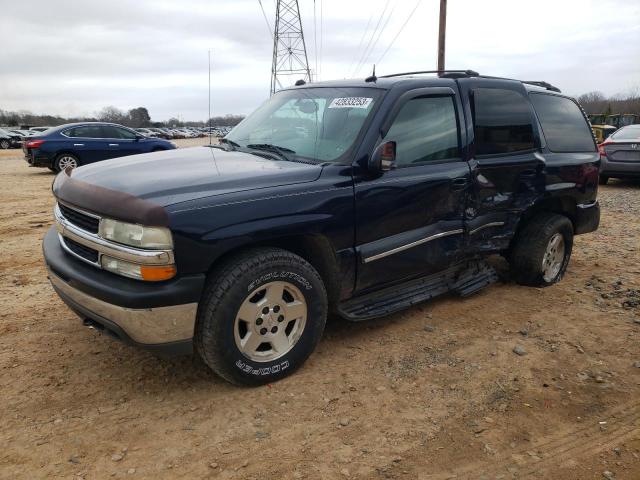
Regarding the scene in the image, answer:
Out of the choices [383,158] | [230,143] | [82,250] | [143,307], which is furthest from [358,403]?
[230,143]

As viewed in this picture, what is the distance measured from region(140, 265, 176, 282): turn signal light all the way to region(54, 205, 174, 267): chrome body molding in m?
0.03

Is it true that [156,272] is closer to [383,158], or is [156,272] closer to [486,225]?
[383,158]

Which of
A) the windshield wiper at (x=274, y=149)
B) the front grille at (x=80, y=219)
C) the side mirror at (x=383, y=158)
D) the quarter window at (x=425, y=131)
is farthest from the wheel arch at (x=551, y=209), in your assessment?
the front grille at (x=80, y=219)

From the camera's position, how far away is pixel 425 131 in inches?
150

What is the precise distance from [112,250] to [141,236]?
0.22 metres

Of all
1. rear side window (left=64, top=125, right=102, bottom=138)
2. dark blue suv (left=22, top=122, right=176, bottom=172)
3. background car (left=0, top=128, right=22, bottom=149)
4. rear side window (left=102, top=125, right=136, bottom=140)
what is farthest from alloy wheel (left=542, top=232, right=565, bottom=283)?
background car (left=0, top=128, right=22, bottom=149)

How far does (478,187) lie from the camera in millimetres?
4105

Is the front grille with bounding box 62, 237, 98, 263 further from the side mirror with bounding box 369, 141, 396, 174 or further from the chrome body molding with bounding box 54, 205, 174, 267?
the side mirror with bounding box 369, 141, 396, 174

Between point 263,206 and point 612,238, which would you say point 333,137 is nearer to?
→ point 263,206

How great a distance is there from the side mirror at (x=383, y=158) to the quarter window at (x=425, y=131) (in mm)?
190

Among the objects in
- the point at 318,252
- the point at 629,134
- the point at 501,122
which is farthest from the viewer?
the point at 629,134

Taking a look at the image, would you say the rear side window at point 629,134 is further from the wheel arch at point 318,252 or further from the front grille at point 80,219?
the front grille at point 80,219

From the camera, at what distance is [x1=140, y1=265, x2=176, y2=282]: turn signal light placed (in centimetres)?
261

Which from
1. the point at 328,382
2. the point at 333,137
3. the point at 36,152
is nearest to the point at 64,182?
the point at 333,137
